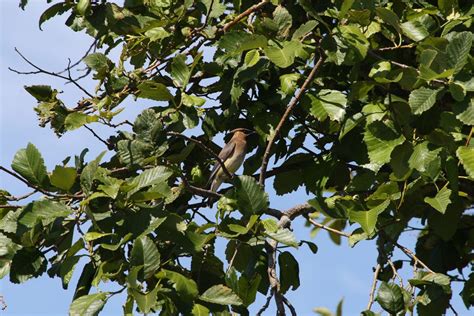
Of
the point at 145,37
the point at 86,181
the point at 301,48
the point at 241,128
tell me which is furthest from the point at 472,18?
the point at 86,181

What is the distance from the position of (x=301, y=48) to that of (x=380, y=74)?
0.45 meters

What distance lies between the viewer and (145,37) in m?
5.82

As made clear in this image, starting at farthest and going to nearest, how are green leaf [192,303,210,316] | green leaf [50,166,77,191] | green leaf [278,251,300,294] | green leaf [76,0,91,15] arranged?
1. green leaf [76,0,91,15]
2. green leaf [278,251,300,294]
3. green leaf [50,166,77,191]
4. green leaf [192,303,210,316]

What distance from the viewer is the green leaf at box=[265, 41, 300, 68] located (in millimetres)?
5105

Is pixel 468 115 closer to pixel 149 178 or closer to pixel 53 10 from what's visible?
pixel 149 178

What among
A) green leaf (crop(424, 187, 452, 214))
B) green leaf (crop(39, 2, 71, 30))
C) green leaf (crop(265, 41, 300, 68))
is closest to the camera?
green leaf (crop(424, 187, 452, 214))

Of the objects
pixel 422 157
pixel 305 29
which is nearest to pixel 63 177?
pixel 305 29

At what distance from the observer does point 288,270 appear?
525 centimetres

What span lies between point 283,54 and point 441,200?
1.14m

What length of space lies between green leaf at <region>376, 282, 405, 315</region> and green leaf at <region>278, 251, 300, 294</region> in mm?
619

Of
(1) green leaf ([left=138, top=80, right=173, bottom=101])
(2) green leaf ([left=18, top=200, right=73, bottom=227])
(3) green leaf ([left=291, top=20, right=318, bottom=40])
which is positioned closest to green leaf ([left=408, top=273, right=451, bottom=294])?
(3) green leaf ([left=291, top=20, right=318, bottom=40])

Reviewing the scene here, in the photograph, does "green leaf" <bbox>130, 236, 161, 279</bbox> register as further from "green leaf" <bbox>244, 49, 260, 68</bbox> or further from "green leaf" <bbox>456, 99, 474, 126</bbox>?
"green leaf" <bbox>456, 99, 474, 126</bbox>

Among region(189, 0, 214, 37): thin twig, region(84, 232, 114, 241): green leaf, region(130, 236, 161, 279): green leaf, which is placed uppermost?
region(189, 0, 214, 37): thin twig

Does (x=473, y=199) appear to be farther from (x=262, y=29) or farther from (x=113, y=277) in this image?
(x=113, y=277)
